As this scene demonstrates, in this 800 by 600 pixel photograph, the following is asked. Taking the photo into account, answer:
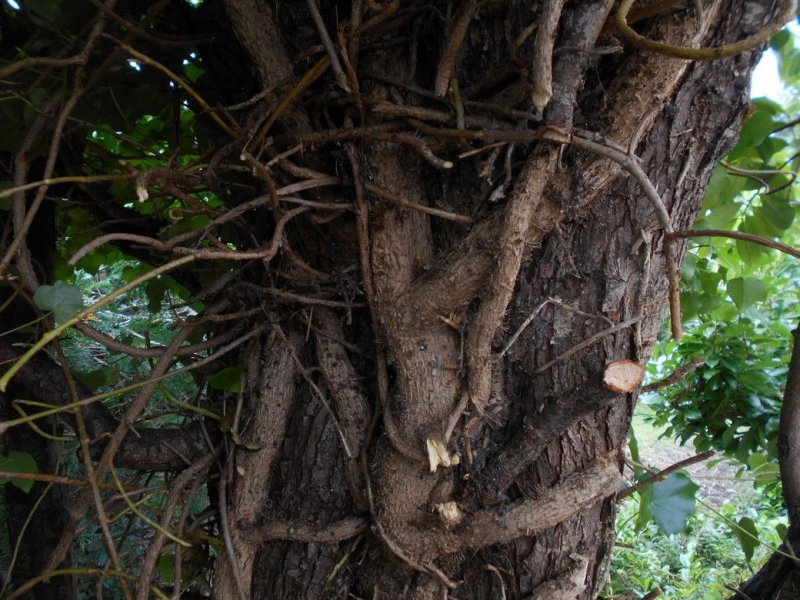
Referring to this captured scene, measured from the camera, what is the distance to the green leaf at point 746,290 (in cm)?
81

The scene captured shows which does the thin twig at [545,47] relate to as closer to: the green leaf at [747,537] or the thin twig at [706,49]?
the thin twig at [706,49]

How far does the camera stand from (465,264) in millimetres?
520

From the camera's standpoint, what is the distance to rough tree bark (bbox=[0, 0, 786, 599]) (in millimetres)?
507

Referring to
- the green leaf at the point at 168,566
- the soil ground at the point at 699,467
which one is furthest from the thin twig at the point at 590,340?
the soil ground at the point at 699,467

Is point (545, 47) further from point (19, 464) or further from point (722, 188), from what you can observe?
point (19, 464)

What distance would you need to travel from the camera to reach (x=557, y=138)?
0.45 m

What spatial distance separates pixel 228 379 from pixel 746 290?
712mm

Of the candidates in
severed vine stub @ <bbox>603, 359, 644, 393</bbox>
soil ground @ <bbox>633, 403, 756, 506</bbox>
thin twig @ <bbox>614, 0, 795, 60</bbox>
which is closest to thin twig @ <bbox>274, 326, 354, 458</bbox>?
severed vine stub @ <bbox>603, 359, 644, 393</bbox>

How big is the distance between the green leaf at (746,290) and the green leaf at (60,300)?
82cm

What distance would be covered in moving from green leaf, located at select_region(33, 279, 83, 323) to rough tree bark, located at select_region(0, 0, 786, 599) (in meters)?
0.16

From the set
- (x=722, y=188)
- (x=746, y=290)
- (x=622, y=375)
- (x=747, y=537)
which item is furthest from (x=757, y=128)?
(x=747, y=537)

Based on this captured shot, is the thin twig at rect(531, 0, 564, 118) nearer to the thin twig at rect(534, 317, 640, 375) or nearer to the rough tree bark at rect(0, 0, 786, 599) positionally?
the rough tree bark at rect(0, 0, 786, 599)

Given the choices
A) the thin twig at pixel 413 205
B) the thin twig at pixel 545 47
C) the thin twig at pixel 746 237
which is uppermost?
the thin twig at pixel 545 47

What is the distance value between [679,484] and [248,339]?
48 cm
